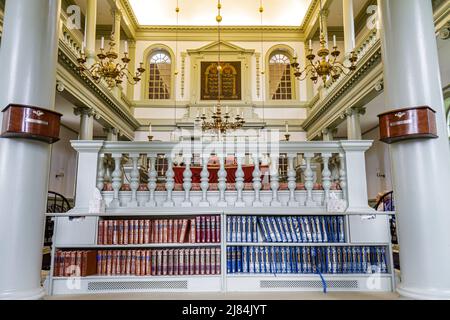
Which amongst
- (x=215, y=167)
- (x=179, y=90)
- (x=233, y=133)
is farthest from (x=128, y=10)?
(x=215, y=167)

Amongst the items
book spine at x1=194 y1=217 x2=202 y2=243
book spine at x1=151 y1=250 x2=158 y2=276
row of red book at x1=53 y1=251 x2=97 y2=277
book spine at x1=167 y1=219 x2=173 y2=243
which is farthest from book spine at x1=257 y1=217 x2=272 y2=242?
row of red book at x1=53 y1=251 x2=97 y2=277

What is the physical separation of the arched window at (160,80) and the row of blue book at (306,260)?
9.10 metres

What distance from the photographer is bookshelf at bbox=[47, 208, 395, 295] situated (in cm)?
276

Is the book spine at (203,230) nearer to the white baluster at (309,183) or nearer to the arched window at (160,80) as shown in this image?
the white baluster at (309,183)

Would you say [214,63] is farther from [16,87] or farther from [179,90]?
[16,87]

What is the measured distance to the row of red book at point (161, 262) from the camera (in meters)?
2.81

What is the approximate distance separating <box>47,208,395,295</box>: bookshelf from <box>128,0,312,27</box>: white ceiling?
9.77 metres

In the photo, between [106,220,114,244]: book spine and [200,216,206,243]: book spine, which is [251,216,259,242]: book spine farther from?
[106,220,114,244]: book spine

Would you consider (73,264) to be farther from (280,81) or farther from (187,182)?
(280,81)

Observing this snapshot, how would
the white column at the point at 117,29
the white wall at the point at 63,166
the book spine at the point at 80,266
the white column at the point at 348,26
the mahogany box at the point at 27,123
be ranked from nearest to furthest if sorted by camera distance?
the mahogany box at the point at 27,123 → the book spine at the point at 80,266 → the white column at the point at 348,26 → the white wall at the point at 63,166 → the white column at the point at 117,29

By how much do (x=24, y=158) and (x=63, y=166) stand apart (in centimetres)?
823

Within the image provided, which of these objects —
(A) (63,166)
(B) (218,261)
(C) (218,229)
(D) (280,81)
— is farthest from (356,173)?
(A) (63,166)

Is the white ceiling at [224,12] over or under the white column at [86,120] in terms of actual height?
over

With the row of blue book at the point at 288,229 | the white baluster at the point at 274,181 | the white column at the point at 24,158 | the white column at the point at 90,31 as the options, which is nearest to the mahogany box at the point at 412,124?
the row of blue book at the point at 288,229
